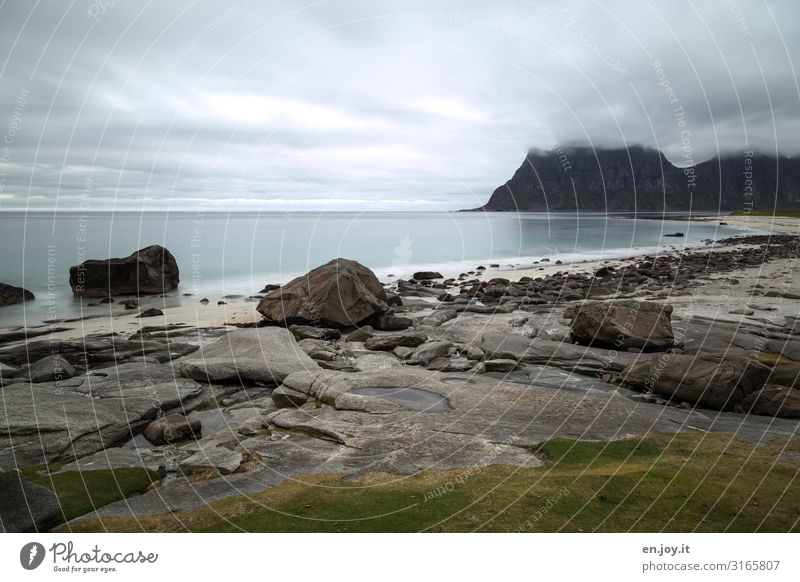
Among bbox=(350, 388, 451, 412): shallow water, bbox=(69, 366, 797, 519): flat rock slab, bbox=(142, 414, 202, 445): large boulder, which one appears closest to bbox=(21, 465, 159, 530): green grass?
bbox=(69, 366, 797, 519): flat rock slab

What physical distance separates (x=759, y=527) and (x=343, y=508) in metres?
5.48

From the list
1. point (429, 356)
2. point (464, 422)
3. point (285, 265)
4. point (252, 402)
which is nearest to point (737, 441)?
point (464, 422)

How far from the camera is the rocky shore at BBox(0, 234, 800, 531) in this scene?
10078mm

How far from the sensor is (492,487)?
8180 millimetres

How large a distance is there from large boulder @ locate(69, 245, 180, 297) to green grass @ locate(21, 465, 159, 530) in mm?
29962

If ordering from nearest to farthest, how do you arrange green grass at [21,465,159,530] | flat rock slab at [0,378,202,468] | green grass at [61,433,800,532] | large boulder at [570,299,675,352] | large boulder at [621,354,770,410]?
green grass at [61,433,800,532] → green grass at [21,465,159,530] → flat rock slab at [0,378,202,468] → large boulder at [621,354,770,410] → large boulder at [570,299,675,352]

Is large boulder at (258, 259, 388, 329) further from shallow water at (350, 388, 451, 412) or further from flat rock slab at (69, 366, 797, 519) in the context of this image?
shallow water at (350, 388, 451, 412)

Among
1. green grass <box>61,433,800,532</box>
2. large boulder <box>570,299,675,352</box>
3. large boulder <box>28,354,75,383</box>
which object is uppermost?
large boulder <box>570,299,675,352</box>

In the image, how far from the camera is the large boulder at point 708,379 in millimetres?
12852

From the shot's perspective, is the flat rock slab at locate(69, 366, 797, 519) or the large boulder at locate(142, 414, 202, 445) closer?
the flat rock slab at locate(69, 366, 797, 519)

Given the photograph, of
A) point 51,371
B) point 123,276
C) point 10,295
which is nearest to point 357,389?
point 51,371

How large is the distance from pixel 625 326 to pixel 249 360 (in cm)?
1286

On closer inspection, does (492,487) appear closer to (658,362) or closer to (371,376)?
(371,376)

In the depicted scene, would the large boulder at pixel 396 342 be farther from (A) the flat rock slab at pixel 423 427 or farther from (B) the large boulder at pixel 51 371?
(B) the large boulder at pixel 51 371
